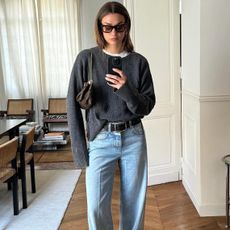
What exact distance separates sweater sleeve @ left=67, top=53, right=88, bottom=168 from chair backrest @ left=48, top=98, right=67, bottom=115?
4.05 metres

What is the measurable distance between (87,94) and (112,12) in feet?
1.24

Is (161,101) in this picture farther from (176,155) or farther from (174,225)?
(174,225)

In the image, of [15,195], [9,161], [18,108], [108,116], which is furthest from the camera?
[18,108]

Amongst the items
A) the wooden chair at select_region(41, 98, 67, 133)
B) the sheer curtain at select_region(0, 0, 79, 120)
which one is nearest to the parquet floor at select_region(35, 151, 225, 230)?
the wooden chair at select_region(41, 98, 67, 133)

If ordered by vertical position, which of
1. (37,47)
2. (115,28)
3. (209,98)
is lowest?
(209,98)

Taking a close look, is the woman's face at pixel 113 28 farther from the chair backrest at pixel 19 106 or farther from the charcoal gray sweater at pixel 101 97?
the chair backrest at pixel 19 106

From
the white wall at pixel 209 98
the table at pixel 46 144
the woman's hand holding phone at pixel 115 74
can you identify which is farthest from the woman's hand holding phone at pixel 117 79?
the table at pixel 46 144

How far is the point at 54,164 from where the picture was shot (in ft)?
14.2

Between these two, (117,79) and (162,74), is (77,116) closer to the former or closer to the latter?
(117,79)

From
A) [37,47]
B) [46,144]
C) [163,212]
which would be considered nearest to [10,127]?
[46,144]

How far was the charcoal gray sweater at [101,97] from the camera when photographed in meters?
1.50

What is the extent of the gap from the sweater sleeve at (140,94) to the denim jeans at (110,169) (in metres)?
0.12

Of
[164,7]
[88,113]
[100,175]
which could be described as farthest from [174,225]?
[164,7]

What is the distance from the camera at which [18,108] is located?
549cm
